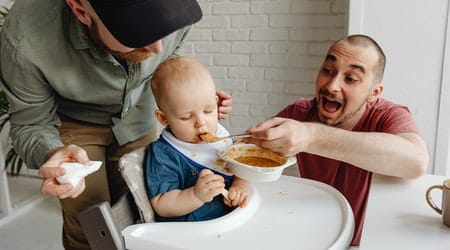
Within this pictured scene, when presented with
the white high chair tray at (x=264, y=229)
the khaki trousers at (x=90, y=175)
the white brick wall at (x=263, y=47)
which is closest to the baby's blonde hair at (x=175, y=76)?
the white high chair tray at (x=264, y=229)

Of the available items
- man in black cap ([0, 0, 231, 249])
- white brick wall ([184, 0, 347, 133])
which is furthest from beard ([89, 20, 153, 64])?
→ white brick wall ([184, 0, 347, 133])

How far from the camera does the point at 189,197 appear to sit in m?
1.11

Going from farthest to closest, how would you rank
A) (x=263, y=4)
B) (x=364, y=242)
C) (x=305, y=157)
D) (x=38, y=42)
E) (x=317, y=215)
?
1. (x=263, y=4)
2. (x=305, y=157)
3. (x=38, y=42)
4. (x=317, y=215)
5. (x=364, y=242)

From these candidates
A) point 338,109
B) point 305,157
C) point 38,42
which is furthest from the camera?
point 305,157

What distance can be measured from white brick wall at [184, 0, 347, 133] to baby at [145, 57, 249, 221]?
5.64 ft

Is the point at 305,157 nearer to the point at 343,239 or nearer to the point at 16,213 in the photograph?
the point at 343,239

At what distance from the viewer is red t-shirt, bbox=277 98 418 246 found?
135 centimetres

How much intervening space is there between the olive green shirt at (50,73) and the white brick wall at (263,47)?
1495mm

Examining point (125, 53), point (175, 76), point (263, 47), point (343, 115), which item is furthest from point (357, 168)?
point (263, 47)

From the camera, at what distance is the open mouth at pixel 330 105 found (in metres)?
1.41

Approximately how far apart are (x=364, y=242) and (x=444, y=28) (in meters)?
1.56

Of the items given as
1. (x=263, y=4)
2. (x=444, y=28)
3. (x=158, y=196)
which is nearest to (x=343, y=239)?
(x=158, y=196)

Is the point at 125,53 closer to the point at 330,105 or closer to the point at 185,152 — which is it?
the point at 185,152

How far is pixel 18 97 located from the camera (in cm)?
138
